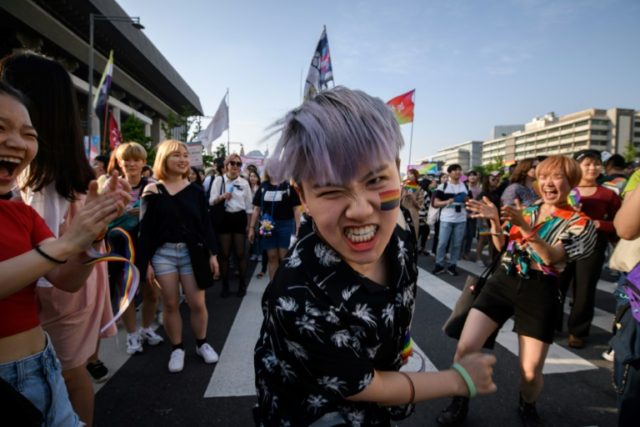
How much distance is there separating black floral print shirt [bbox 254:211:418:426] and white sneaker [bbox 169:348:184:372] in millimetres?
2435

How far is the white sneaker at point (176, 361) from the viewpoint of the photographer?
3.32 metres

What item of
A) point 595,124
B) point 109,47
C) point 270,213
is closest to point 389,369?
point 270,213

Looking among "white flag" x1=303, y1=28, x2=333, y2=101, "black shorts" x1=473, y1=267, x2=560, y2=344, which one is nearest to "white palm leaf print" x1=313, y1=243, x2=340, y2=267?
"black shorts" x1=473, y1=267, x2=560, y2=344

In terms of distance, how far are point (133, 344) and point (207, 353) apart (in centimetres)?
85

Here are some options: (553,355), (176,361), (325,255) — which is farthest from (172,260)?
(553,355)

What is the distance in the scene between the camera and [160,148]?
354 cm

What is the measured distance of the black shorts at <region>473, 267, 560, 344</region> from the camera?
7.74 feet

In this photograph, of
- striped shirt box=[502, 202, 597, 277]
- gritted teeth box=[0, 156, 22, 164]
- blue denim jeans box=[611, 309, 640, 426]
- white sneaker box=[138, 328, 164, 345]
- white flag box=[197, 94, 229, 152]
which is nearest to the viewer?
gritted teeth box=[0, 156, 22, 164]

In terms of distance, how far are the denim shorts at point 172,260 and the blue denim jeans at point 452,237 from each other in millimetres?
5212

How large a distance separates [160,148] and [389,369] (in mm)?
3115

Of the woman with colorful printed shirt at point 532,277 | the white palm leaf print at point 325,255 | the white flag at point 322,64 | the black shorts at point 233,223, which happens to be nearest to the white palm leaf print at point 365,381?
the white palm leaf print at point 325,255

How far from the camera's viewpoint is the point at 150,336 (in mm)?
3971

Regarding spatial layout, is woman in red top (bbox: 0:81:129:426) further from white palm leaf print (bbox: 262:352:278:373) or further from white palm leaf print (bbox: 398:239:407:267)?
white palm leaf print (bbox: 398:239:407:267)

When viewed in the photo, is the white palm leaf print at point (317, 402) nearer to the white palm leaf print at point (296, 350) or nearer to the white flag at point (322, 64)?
the white palm leaf print at point (296, 350)
